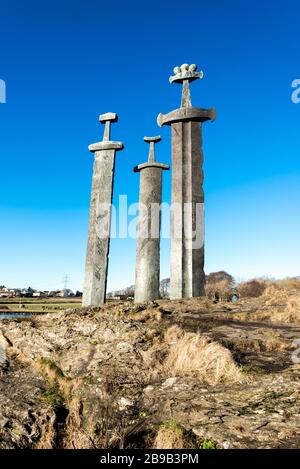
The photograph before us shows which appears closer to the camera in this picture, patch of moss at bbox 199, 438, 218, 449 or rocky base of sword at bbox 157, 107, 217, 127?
patch of moss at bbox 199, 438, 218, 449

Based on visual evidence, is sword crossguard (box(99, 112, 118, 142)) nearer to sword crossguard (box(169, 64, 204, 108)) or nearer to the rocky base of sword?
the rocky base of sword

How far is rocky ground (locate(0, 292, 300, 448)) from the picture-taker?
405 cm

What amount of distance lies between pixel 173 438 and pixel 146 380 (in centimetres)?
172

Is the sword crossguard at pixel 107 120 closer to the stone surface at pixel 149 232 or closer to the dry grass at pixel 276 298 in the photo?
the stone surface at pixel 149 232

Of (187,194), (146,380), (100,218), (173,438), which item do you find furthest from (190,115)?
(173,438)

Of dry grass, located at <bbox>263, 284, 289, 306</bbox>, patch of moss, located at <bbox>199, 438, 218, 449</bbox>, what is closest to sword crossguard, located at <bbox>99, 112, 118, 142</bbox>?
dry grass, located at <bbox>263, 284, 289, 306</bbox>

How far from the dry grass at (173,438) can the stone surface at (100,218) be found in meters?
7.66

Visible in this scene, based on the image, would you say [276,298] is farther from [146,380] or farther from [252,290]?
[252,290]

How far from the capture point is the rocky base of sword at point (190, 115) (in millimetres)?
12218

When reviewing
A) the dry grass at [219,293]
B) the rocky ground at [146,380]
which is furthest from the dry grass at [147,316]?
the dry grass at [219,293]

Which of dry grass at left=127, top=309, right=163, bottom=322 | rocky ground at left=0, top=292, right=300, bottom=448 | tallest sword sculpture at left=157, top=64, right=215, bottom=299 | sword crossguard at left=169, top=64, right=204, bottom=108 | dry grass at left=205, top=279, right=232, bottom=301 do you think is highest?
sword crossguard at left=169, top=64, right=204, bottom=108

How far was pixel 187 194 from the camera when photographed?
468 inches

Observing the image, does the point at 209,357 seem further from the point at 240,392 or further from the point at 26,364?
the point at 26,364

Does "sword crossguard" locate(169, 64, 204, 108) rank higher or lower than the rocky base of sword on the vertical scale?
higher
